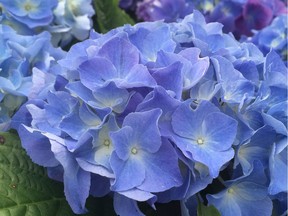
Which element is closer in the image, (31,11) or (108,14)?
(31,11)

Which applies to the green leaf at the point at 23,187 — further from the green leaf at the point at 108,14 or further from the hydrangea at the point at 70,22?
the green leaf at the point at 108,14

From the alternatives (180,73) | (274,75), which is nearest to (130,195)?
(180,73)

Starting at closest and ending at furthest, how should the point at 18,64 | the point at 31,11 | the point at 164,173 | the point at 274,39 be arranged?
1. the point at 164,173
2. the point at 18,64
3. the point at 31,11
4. the point at 274,39

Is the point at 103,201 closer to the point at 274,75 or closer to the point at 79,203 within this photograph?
the point at 79,203

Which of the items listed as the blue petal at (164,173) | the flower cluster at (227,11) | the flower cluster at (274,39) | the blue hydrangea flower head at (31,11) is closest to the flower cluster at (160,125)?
the blue petal at (164,173)

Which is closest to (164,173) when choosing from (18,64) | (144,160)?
(144,160)

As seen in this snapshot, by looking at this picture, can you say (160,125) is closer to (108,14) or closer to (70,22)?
(70,22)

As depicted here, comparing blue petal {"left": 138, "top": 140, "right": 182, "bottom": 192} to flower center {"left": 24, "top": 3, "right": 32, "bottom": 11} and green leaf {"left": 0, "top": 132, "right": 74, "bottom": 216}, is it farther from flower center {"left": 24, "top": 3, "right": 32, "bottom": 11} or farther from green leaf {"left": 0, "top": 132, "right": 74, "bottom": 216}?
flower center {"left": 24, "top": 3, "right": 32, "bottom": 11}
